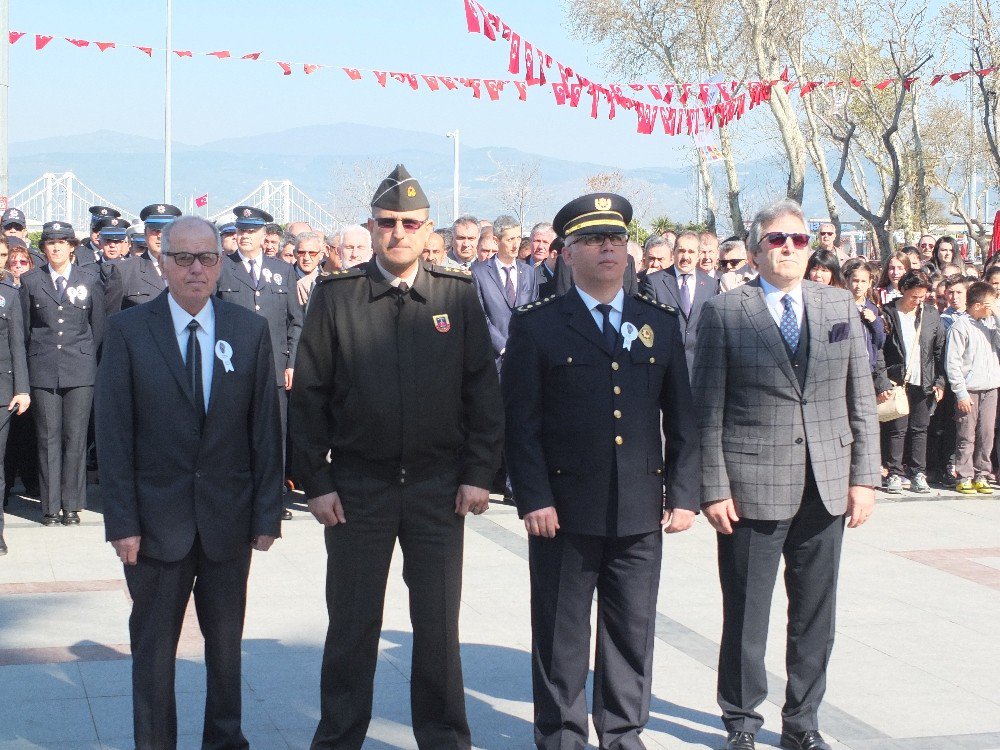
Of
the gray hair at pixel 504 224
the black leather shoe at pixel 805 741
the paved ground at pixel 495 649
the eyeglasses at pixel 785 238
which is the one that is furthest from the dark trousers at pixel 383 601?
the gray hair at pixel 504 224

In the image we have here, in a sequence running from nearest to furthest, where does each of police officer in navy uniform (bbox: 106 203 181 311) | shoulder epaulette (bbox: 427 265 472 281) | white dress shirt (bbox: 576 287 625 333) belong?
1. shoulder epaulette (bbox: 427 265 472 281)
2. white dress shirt (bbox: 576 287 625 333)
3. police officer in navy uniform (bbox: 106 203 181 311)

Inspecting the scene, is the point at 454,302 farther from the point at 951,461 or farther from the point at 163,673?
the point at 951,461

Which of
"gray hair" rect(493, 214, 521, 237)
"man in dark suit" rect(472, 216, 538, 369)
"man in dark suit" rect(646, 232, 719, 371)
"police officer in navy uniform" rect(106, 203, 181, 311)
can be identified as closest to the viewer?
"police officer in navy uniform" rect(106, 203, 181, 311)

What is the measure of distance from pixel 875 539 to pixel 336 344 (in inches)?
223

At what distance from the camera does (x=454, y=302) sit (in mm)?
4477

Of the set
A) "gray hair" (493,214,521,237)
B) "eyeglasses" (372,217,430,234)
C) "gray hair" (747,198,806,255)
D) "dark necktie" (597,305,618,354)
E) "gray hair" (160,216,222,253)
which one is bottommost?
"dark necktie" (597,305,618,354)

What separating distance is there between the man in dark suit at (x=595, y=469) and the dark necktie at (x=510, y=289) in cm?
551

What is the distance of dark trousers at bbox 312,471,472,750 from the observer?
436 centimetres

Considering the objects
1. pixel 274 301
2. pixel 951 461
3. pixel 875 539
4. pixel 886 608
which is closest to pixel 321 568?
pixel 274 301

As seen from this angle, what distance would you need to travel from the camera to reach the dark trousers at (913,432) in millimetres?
11117

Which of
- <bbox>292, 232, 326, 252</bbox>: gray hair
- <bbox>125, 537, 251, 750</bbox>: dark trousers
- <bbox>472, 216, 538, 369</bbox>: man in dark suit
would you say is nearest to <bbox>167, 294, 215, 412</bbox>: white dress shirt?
<bbox>125, 537, 251, 750</bbox>: dark trousers

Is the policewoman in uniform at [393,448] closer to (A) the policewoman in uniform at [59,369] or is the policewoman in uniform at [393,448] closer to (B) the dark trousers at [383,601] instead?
(B) the dark trousers at [383,601]

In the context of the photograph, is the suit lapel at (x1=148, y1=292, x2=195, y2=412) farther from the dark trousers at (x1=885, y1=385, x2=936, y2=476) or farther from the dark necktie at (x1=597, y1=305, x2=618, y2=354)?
the dark trousers at (x1=885, y1=385, x2=936, y2=476)

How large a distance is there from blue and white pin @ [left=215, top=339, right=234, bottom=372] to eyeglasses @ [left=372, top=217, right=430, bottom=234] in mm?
647
